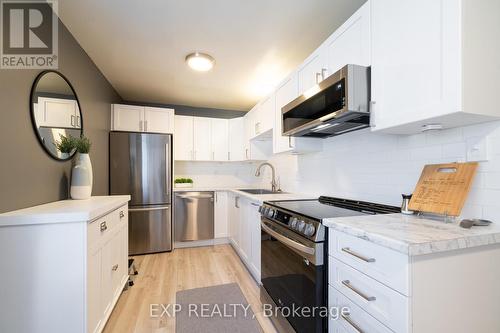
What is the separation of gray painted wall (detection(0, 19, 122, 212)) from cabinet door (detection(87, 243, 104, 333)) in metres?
0.55

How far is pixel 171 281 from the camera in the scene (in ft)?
7.93

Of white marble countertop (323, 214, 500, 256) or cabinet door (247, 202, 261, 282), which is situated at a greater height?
white marble countertop (323, 214, 500, 256)

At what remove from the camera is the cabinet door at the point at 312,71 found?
1707mm

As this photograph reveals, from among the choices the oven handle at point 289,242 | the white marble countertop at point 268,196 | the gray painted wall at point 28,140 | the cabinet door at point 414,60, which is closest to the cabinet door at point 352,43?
the cabinet door at point 414,60

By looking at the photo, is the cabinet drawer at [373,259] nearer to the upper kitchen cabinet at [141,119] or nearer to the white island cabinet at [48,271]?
the white island cabinet at [48,271]

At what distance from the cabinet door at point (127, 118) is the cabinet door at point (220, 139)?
1.17 meters

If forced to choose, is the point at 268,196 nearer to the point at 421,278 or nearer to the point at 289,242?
the point at 289,242

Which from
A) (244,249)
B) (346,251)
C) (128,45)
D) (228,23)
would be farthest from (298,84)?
(244,249)

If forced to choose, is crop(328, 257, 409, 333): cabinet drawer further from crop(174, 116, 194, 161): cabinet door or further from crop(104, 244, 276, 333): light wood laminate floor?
crop(174, 116, 194, 161): cabinet door

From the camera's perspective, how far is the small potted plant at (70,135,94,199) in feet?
6.15

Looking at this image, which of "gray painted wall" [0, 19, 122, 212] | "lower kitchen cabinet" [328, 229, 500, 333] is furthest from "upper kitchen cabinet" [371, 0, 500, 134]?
"gray painted wall" [0, 19, 122, 212]

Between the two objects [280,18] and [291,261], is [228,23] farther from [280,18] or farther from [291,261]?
[291,261]

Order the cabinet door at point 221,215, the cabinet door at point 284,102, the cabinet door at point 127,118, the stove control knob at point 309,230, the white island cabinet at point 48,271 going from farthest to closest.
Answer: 1. the cabinet door at point 221,215
2. the cabinet door at point 127,118
3. the cabinet door at point 284,102
4. the stove control knob at point 309,230
5. the white island cabinet at point 48,271

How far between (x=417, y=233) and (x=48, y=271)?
1852mm
